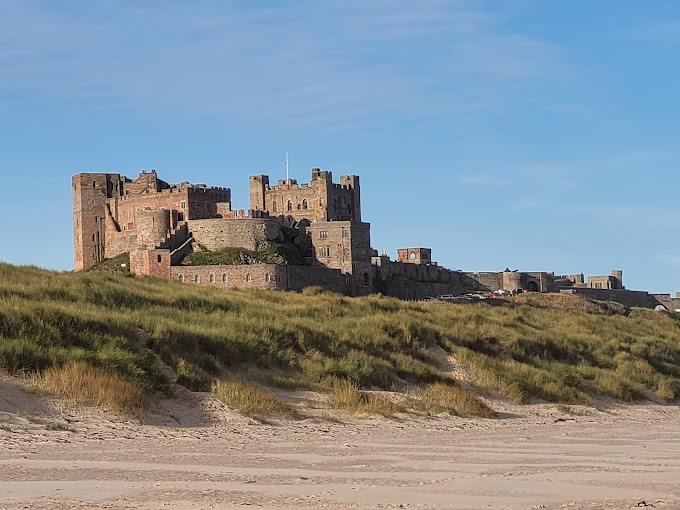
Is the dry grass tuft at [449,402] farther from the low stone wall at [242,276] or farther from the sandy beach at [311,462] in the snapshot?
the low stone wall at [242,276]

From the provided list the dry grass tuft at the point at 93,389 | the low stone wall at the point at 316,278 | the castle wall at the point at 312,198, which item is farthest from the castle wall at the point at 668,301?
the dry grass tuft at the point at 93,389

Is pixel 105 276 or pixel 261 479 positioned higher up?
pixel 105 276

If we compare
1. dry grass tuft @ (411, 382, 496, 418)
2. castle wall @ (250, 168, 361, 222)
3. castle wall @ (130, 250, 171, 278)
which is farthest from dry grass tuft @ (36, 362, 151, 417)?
castle wall @ (250, 168, 361, 222)

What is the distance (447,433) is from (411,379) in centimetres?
564

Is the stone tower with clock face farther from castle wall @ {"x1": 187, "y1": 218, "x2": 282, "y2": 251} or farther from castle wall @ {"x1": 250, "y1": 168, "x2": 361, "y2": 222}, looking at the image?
castle wall @ {"x1": 187, "y1": 218, "x2": 282, "y2": 251}

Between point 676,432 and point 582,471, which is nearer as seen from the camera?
point 582,471

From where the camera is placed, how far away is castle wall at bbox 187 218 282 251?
68.0m

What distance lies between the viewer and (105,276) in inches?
1178

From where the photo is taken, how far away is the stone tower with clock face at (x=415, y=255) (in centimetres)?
8731

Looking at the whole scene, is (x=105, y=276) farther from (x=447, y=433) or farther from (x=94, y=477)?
(x=94, y=477)

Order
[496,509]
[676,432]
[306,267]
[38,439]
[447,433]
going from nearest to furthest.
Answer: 1. [496,509]
2. [38,439]
3. [447,433]
4. [676,432]
5. [306,267]

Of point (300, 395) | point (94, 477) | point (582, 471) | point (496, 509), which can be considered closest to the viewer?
point (496, 509)

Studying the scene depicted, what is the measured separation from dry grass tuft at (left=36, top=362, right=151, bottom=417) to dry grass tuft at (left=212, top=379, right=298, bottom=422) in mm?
1569

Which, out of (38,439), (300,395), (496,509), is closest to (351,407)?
(300,395)
